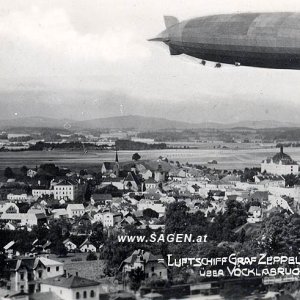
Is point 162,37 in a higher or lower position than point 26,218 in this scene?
higher

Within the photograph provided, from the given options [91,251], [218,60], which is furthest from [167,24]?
[91,251]

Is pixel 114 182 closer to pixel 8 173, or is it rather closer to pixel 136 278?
pixel 8 173

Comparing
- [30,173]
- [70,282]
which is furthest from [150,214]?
[70,282]

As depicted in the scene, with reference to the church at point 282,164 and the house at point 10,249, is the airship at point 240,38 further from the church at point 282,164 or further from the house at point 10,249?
the church at point 282,164

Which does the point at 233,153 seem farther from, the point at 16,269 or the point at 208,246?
the point at 16,269

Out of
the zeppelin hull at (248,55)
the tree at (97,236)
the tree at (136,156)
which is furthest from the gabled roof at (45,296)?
the tree at (136,156)

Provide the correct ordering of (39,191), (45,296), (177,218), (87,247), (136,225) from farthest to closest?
(39,191)
(177,218)
(136,225)
(87,247)
(45,296)
